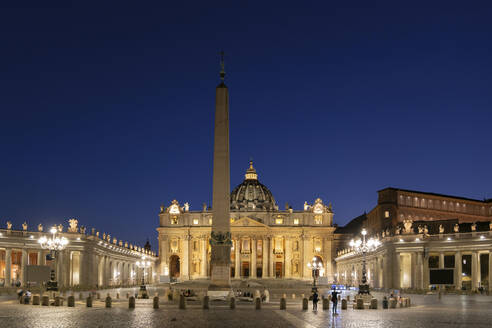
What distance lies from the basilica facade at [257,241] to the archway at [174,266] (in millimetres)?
3888

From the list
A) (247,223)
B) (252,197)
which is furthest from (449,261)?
(252,197)

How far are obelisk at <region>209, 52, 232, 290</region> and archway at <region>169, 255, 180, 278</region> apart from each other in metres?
103

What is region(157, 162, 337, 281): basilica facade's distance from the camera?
14075 cm

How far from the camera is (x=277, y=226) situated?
14338cm

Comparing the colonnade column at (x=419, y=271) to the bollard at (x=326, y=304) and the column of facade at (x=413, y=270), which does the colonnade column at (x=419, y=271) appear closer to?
the column of facade at (x=413, y=270)

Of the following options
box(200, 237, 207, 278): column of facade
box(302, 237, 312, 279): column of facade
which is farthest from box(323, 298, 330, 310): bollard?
box(200, 237, 207, 278): column of facade

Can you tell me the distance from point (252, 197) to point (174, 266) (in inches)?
1014

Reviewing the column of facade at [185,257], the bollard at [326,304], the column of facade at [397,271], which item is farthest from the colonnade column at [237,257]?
the bollard at [326,304]

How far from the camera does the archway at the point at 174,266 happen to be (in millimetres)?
149375

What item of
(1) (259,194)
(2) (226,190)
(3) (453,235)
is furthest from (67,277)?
(1) (259,194)

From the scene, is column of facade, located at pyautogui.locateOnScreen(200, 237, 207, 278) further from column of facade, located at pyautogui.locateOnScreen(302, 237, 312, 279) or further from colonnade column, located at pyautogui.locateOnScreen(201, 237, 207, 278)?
column of facade, located at pyautogui.locateOnScreen(302, 237, 312, 279)

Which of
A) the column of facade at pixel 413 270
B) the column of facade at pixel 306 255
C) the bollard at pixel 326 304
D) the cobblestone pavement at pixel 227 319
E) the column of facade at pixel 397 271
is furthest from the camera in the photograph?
the column of facade at pixel 306 255

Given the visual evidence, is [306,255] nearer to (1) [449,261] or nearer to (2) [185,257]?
(2) [185,257]

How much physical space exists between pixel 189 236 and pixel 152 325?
116m
